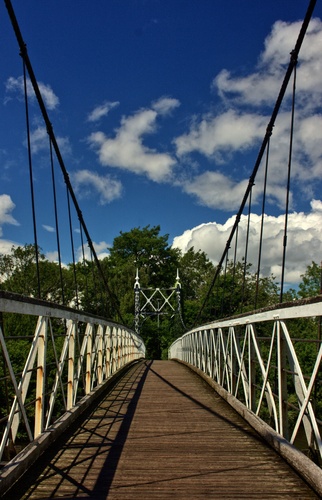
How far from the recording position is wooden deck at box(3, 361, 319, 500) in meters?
2.56

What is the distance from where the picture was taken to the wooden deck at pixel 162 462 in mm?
2559

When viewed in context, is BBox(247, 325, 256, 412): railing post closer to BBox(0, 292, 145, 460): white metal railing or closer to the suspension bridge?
the suspension bridge

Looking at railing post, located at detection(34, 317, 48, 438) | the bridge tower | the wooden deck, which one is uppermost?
the bridge tower

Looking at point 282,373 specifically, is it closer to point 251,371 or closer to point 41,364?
point 251,371

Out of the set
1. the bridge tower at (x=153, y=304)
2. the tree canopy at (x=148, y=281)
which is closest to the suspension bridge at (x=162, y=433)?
the tree canopy at (x=148, y=281)

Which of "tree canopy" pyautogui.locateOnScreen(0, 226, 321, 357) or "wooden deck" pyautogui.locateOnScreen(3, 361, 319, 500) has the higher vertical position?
"tree canopy" pyautogui.locateOnScreen(0, 226, 321, 357)

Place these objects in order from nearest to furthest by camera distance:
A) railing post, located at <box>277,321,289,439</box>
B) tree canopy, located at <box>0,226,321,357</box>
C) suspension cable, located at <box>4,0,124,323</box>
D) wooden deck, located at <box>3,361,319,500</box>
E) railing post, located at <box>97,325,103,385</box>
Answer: wooden deck, located at <box>3,361,319,500</box> < railing post, located at <box>277,321,289,439</box> < suspension cable, located at <box>4,0,124,323</box> < railing post, located at <box>97,325,103,385</box> < tree canopy, located at <box>0,226,321,357</box>

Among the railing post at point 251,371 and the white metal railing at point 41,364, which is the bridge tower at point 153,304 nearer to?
the white metal railing at point 41,364

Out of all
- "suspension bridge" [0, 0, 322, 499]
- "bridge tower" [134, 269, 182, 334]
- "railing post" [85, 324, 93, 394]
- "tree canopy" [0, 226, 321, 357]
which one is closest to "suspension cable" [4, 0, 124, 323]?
"suspension bridge" [0, 0, 322, 499]

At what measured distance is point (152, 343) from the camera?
36.8 meters

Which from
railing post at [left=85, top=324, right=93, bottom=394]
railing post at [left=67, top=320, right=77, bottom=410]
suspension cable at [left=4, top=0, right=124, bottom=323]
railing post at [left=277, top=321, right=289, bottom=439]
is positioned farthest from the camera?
railing post at [left=85, top=324, right=93, bottom=394]

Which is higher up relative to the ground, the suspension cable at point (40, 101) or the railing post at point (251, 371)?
the suspension cable at point (40, 101)

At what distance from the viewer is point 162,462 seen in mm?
3105

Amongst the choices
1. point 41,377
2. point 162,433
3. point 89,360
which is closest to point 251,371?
point 162,433
